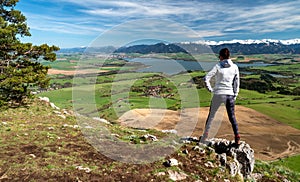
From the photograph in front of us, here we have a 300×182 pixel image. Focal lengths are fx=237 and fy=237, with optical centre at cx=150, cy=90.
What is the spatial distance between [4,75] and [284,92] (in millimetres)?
143344

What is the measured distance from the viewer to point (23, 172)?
8.84 metres

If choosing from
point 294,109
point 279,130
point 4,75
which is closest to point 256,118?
point 279,130

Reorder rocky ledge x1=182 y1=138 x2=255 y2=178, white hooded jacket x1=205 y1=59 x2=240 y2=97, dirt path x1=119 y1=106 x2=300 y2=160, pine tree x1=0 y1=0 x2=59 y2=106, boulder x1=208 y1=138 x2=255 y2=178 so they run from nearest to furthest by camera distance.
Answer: white hooded jacket x1=205 y1=59 x2=240 y2=97 < rocky ledge x1=182 y1=138 x2=255 y2=178 < boulder x1=208 y1=138 x2=255 y2=178 < pine tree x1=0 y1=0 x2=59 y2=106 < dirt path x1=119 y1=106 x2=300 y2=160

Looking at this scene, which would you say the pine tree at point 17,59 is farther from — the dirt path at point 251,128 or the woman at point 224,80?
the dirt path at point 251,128

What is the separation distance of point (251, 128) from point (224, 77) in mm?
62261

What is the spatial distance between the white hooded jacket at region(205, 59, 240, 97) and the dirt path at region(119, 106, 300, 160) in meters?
27.7

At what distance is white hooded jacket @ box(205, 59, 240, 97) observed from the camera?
10461mm

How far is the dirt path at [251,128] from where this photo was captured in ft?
164

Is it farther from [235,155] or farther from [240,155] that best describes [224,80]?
[240,155]

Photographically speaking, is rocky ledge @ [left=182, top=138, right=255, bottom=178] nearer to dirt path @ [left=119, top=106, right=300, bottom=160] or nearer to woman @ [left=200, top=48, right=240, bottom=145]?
woman @ [left=200, top=48, right=240, bottom=145]

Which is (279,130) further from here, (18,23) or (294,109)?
(18,23)

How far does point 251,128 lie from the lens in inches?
2613

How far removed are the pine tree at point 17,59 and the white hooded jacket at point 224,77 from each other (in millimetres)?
13369

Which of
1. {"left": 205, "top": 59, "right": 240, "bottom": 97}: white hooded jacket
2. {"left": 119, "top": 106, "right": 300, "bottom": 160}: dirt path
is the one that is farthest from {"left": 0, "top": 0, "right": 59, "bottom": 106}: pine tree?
{"left": 119, "top": 106, "right": 300, "bottom": 160}: dirt path
